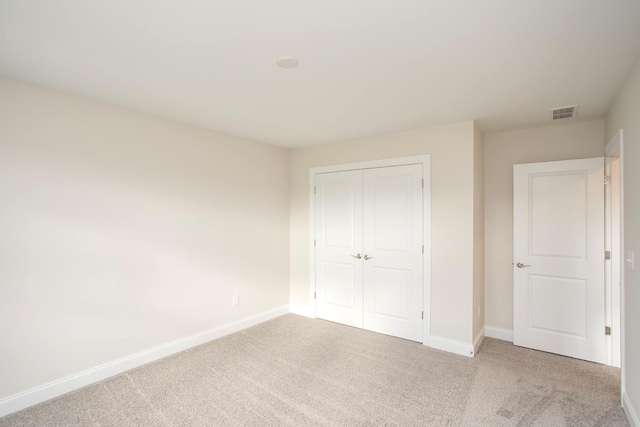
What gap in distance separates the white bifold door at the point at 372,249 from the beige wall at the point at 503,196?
36.0 inches

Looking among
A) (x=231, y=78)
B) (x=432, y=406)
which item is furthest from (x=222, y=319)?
(x=231, y=78)

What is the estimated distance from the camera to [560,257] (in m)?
3.14

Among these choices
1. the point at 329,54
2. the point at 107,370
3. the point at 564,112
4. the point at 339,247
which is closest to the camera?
the point at 329,54

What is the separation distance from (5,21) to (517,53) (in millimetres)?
2794

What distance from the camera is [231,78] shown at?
2168 millimetres

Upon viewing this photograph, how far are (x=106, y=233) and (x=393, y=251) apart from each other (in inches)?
114

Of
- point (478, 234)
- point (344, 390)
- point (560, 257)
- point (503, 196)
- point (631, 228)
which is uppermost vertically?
point (503, 196)

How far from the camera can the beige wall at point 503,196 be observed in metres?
3.31

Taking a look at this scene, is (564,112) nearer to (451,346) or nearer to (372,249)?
(372,249)

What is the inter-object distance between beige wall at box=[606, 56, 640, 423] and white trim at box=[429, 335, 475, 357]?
1.13 m

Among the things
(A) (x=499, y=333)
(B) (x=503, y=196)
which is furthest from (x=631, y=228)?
(A) (x=499, y=333)

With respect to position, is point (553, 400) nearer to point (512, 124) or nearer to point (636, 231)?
point (636, 231)

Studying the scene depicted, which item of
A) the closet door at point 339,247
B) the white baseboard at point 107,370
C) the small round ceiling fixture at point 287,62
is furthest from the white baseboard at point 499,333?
the small round ceiling fixture at point 287,62

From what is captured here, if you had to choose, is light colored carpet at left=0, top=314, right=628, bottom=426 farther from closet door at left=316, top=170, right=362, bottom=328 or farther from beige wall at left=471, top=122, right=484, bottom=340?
closet door at left=316, top=170, right=362, bottom=328
